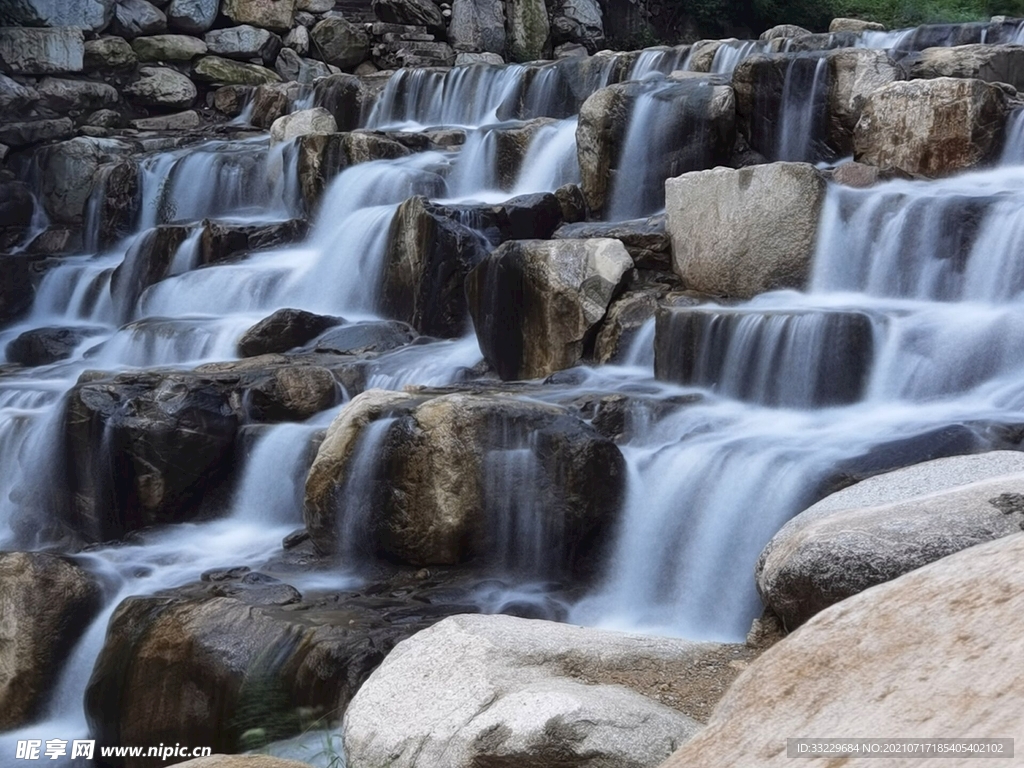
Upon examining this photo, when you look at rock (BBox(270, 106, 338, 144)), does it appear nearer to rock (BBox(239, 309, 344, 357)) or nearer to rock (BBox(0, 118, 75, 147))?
rock (BBox(0, 118, 75, 147))

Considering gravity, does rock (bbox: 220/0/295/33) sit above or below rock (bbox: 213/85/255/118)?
above

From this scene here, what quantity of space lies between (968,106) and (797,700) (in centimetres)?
851

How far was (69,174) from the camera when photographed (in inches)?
668

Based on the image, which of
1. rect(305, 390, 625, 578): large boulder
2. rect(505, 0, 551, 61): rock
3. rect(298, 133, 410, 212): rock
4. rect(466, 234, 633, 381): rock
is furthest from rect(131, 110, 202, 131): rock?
rect(305, 390, 625, 578): large boulder

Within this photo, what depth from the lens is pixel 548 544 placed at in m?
7.14

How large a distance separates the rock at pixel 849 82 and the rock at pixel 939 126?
1.13m

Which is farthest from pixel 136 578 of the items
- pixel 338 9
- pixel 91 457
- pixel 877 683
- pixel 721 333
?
pixel 338 9

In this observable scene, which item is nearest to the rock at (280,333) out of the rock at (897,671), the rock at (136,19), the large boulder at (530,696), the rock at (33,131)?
the large boulder at (530,696)

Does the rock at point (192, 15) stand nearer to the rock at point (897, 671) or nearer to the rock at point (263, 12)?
the rock at point (263, 12)

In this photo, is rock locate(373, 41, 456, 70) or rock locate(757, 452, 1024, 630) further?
rock locate(373, 41, 456, 70)

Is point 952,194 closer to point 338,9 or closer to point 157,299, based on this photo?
point 157,299

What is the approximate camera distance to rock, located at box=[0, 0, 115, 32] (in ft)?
60.7

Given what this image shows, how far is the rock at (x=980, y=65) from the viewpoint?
11516 millimetres

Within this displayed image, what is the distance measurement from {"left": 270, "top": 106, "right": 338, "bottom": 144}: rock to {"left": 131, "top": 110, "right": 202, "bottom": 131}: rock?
3678mm
